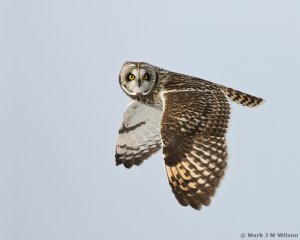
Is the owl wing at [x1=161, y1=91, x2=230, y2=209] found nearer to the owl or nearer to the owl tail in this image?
the owl

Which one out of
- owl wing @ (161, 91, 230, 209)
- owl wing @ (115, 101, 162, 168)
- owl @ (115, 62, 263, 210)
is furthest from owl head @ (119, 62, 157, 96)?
owl wing @ (161, 91, 230, 209)

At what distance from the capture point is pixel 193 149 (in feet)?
36.2

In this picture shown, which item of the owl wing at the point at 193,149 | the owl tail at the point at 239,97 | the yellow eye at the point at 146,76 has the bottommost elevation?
the owl wing at the point at 193,149

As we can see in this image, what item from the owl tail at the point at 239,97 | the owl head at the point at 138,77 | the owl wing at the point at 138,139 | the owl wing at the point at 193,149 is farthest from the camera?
the owl wing at the point at 138,139

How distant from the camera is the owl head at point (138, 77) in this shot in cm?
1239

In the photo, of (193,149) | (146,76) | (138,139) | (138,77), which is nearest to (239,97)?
(146,76)

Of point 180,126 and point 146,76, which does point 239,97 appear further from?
point 180,126

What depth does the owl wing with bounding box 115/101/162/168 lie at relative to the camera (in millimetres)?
13188

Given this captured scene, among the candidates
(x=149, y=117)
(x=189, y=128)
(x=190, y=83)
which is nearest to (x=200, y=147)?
(x=189, y=128)

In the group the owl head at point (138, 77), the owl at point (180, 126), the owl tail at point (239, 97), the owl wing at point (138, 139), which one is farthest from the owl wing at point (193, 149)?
the owl wing at point (138, 139)

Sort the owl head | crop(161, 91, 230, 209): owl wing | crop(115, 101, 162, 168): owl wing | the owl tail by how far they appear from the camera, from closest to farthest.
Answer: crop(161, 91, 230, 209): owl wing
the owl tail
the owl head
crop(115, 101, 162, 168): owl wing

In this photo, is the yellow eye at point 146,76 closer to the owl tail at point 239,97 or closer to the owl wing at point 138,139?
the owl wing at point 138,139

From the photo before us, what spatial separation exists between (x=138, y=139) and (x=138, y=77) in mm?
1226

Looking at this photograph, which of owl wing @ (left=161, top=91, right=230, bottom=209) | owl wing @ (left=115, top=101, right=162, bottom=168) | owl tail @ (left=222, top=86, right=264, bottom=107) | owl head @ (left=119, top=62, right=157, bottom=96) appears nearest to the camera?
owl wing @ (left=161, top=91, right=230, bottom=209)
